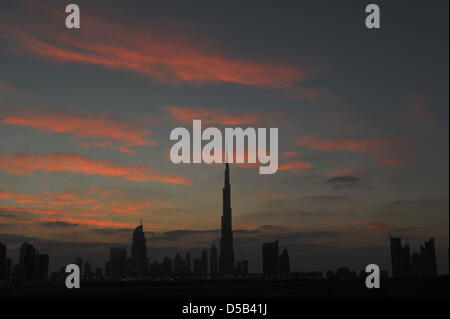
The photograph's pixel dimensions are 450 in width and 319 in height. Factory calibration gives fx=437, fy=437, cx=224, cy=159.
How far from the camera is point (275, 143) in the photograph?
3836 inches
